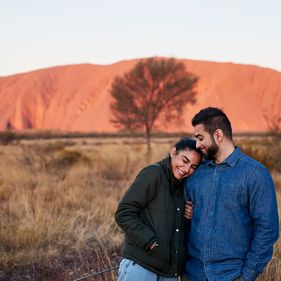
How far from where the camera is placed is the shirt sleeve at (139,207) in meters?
2.74

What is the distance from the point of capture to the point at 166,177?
9.48 ft

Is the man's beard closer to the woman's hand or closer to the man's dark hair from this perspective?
the man's dark hair

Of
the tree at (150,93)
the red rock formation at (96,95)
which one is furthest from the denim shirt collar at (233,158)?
the red rock formation at (96,95)

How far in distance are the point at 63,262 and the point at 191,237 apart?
3480mm

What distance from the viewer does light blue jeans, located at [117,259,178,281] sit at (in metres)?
2.82

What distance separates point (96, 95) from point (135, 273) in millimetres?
94167

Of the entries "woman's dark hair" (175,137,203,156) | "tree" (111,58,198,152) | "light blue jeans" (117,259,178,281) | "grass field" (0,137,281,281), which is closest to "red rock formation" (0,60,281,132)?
"tree" (111,58,198,152)

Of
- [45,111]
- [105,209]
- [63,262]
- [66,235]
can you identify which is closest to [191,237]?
[63,262]

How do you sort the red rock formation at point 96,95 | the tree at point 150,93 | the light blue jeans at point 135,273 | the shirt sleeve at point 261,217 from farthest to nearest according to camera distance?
1. the red rock formation at point 96,95
2. the tree at point 150,93
3. the light blue jeans at point 135,273
4. the shirt sleeve at point 261,217

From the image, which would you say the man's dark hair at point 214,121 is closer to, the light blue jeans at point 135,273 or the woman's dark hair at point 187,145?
the woman's dark hair at point 187,145

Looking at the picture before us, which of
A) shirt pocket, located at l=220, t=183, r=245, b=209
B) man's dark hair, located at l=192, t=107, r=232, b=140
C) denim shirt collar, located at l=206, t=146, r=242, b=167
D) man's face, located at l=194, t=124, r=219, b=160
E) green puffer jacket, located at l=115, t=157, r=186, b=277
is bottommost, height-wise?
green puffer jacket, located at l=115, t=157, r=186, b=277

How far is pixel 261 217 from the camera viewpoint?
2574mm

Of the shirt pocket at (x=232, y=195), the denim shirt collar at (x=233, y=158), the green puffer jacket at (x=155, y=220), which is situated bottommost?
the green puffer jacket at (x=155, y=220)

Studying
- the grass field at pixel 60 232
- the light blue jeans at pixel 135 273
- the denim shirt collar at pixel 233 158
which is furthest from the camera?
the grass field at pixel 60 232
